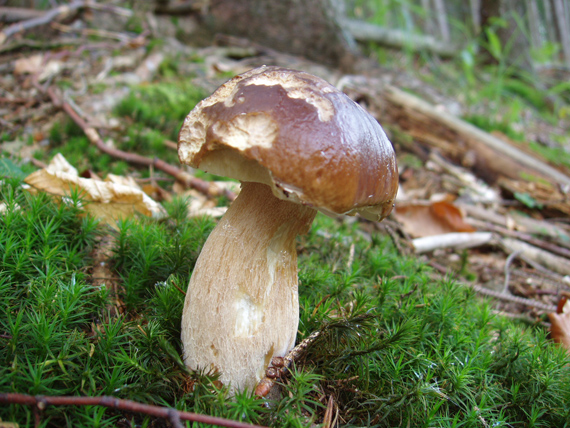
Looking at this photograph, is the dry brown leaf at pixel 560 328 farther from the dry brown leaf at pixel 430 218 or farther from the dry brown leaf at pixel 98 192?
the dry brown leaf at pixel 98 192

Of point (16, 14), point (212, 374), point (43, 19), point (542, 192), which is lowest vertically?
point (542, 192)

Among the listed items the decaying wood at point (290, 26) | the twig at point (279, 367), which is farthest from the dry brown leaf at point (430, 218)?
the decaying wood at point (290, 26)

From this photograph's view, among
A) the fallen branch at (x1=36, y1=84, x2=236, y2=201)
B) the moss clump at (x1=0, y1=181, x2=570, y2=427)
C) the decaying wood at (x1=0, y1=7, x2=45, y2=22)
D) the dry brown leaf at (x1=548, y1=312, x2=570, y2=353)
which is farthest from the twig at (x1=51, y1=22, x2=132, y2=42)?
the dry brown leaf at (x1=548, y1=312, x2=570, y2=353)

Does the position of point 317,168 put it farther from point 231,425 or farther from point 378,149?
point 231,425

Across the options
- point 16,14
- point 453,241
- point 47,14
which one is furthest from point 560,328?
point 16,14

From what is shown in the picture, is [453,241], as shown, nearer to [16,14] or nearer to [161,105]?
[161,105]
